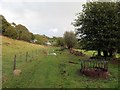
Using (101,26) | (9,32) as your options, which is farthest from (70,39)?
(101,26)

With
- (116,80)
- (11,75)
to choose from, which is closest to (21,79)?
(11,75)

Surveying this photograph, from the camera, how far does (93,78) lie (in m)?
30.9

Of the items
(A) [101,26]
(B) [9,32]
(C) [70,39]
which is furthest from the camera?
(C) [70,39]

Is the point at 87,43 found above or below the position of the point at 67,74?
above

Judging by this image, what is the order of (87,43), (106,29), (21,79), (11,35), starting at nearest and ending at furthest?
(21,79) < (106,29) < (87,43) < (11,35)

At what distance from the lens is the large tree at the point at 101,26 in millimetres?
53562

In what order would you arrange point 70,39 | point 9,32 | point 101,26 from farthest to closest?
point 70,39 < point 9,32 < point 101,26

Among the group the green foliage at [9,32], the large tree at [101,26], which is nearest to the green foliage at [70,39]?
the green foliage at [9,32]

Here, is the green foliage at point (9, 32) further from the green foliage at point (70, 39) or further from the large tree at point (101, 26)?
the large tree at point (101, 26)

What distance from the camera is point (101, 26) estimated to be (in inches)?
2146

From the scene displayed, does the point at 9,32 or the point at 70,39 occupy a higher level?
the point at 9,32

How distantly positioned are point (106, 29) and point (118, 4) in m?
6.23

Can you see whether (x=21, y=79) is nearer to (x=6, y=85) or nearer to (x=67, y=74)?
(x=6, y=85)

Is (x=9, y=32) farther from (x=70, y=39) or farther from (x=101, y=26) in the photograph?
(x=101, y=26)
